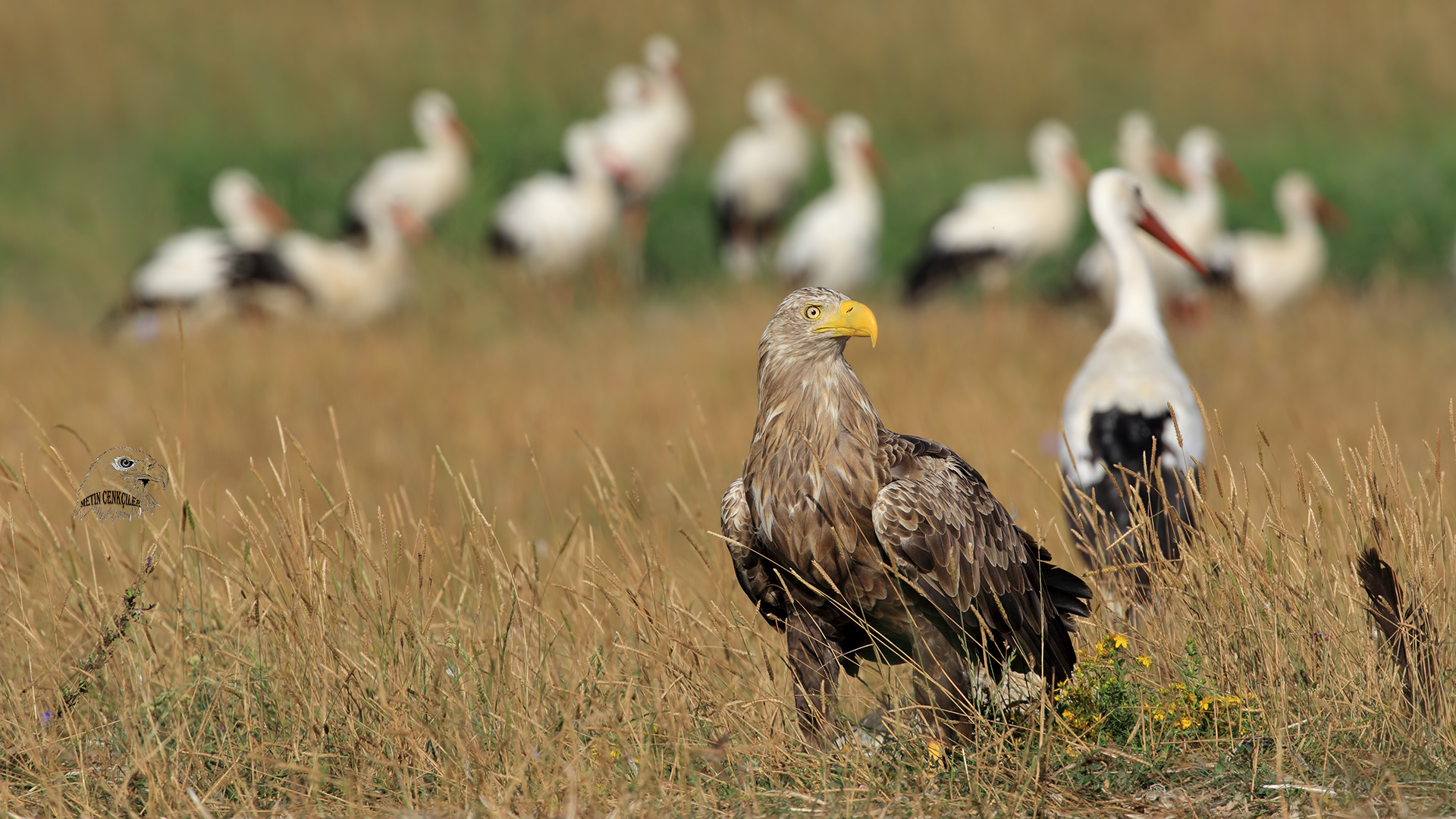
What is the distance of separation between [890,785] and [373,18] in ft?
63.0

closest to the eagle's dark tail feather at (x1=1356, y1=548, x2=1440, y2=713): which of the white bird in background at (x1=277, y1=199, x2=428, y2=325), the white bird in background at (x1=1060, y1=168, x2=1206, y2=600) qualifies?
the white bird in background at (x1=1060, y1=168, x2=1206, y2=600)

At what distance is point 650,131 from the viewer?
1592 cm

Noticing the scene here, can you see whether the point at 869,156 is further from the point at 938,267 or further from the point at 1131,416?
the point at 1131,416

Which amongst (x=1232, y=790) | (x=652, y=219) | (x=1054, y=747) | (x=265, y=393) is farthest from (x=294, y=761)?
(x=652, y=219)

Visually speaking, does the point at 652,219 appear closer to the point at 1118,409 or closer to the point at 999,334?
the point at 999,334

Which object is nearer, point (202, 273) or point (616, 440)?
point (616, 440)

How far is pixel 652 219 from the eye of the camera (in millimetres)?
17797

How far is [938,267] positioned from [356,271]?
209 inches

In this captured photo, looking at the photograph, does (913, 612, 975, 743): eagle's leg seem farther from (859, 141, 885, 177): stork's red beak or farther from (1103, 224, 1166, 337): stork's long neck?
(859, 141, 885, 177): stork's red beak

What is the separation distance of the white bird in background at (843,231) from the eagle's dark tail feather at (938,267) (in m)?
0.68

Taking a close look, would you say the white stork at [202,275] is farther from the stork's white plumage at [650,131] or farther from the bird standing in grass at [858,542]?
the bird standing in grass at [858,542]

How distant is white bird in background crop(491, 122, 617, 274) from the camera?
1419 cm

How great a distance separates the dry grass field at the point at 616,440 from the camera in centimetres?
335

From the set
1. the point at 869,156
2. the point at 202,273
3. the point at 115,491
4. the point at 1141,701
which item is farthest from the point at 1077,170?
the point at 115,491
